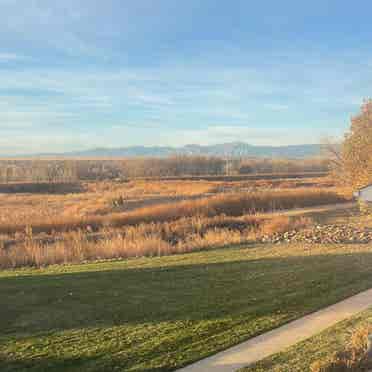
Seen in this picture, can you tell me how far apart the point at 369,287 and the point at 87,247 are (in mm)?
9703

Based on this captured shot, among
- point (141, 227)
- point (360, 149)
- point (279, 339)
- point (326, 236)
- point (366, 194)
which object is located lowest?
point (141, 227)

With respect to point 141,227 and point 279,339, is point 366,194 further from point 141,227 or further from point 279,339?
point 141,227

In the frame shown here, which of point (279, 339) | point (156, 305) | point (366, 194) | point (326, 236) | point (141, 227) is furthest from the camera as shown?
point (141, 227)

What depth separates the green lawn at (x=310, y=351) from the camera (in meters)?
5.18

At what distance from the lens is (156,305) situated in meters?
A: 7.86

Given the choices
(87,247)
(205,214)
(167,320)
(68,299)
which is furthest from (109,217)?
(167,320)

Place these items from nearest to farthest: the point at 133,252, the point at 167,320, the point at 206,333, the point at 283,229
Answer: the point at 206,333 → the point at 167,320 → the point at 133,252 → the point at 283,229

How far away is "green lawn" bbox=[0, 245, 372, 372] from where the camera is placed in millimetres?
5816

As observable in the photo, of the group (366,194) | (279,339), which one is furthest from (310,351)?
(366,194)

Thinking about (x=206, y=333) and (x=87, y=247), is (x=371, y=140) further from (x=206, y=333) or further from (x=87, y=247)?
(x=206, y=333)

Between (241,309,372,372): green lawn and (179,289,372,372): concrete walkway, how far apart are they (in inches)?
5.8

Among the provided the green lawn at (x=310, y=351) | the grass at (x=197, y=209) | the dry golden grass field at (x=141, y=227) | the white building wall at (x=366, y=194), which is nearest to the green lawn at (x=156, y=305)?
the green lawn at (x=310, y=351)

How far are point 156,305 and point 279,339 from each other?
2.40 metres

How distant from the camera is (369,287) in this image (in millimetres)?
8789
